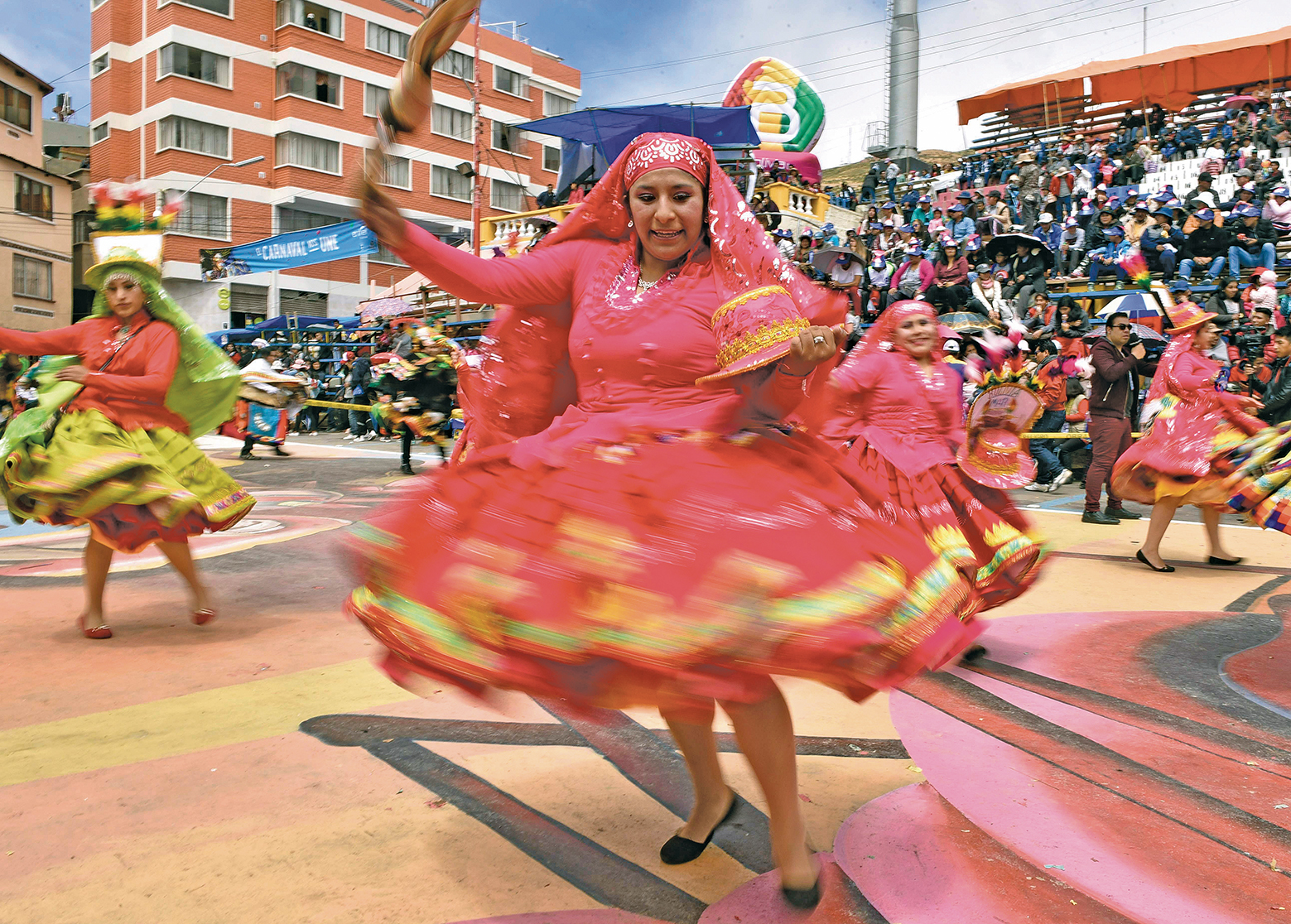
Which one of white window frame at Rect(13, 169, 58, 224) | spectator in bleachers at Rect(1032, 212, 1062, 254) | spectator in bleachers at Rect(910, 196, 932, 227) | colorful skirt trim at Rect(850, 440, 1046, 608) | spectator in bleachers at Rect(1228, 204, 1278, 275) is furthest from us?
white window frame at Rect(13, 169, 58, 224)

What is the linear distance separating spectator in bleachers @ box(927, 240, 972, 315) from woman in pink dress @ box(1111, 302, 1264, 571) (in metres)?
6.50

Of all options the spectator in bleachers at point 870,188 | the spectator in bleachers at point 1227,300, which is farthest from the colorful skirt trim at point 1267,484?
the spectator in bleachers at point 870,188

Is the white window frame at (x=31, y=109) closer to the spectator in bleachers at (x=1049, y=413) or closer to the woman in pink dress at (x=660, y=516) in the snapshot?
the spectator in bleachers at (x=1049, y=413)

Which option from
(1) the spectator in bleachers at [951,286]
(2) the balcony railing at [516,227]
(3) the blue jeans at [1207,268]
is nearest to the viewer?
(3) the blue jeans at [1207,268]

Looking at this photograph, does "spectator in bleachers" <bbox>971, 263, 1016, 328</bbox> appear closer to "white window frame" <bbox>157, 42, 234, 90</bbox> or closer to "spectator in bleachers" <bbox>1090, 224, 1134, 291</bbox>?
"spectator in bleachers" <bbox>1090, 224, 1134, 291</bbox>

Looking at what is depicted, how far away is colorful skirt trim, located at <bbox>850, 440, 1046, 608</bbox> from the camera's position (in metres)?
4.04

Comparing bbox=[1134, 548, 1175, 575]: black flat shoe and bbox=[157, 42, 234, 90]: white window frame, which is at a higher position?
bbox=[157, 42, 234, 90]: white window frame

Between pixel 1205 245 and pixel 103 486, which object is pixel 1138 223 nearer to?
pixel 1205 245

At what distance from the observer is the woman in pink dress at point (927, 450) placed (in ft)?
13.4

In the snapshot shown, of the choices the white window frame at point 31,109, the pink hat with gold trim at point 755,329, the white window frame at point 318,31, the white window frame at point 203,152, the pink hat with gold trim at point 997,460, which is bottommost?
the pink hat with gold trim at point 997,460

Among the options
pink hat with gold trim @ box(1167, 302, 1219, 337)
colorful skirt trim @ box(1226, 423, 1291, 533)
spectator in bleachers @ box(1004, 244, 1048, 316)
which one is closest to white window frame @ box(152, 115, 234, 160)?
spectator in bleachers @ box(1004, 244, 1048, 316)

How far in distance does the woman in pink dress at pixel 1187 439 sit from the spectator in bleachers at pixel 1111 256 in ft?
25.2

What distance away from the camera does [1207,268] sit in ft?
42.2

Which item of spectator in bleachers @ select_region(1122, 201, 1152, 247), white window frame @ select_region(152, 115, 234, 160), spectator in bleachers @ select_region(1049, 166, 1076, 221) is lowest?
spectator in bleachers @ select_region(1122, 201, 1152, 247)
